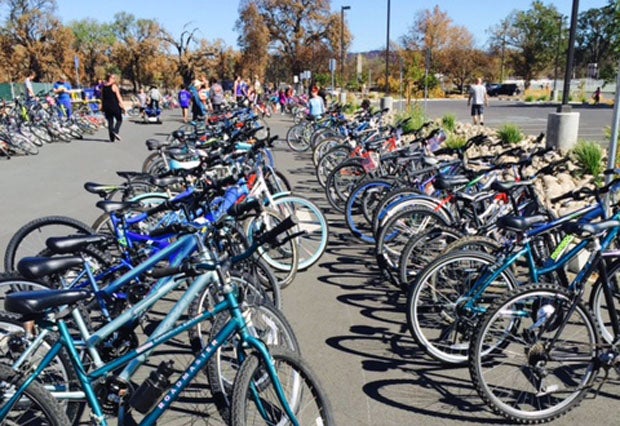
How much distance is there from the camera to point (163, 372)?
8.18 feet

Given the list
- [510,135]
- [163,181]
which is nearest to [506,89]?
[510,135]

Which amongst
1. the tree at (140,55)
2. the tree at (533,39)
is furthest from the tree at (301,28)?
the tree at (533,39)

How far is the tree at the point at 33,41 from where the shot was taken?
4306 cm

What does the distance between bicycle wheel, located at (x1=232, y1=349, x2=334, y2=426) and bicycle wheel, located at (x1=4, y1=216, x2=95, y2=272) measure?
106 inches

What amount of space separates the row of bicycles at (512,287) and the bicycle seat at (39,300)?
2088mm

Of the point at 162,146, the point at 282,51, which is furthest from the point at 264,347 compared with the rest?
the point at 282,51

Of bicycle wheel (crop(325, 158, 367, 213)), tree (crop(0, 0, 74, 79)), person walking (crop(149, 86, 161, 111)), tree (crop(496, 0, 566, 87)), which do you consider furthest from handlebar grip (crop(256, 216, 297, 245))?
tree (crop(496, 0, 566, 87))

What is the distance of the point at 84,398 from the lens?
102 inches

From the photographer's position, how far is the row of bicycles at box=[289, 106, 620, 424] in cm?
314

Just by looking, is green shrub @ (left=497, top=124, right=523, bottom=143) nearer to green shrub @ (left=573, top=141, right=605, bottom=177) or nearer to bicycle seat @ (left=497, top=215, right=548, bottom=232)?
green shrub @ (left=573, top=141, right=605, bottom=177)

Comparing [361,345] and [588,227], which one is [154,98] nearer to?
[361,345]

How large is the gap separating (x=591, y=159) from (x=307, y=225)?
5.62 metres

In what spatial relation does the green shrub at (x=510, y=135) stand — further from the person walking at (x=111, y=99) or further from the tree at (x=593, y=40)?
the tree at (x=593, y=40)

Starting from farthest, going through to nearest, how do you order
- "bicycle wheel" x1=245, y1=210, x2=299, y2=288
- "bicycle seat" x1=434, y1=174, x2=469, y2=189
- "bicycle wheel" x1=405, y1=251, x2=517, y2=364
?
"bicycle wheel" x1=245, y1=210, x2=299, y2=288 → "bicycle seat" x1=434, y1=174, x2=469, y2=189 → "bicycle wheel" x1=405, y1=251, x2=517, y2=364
